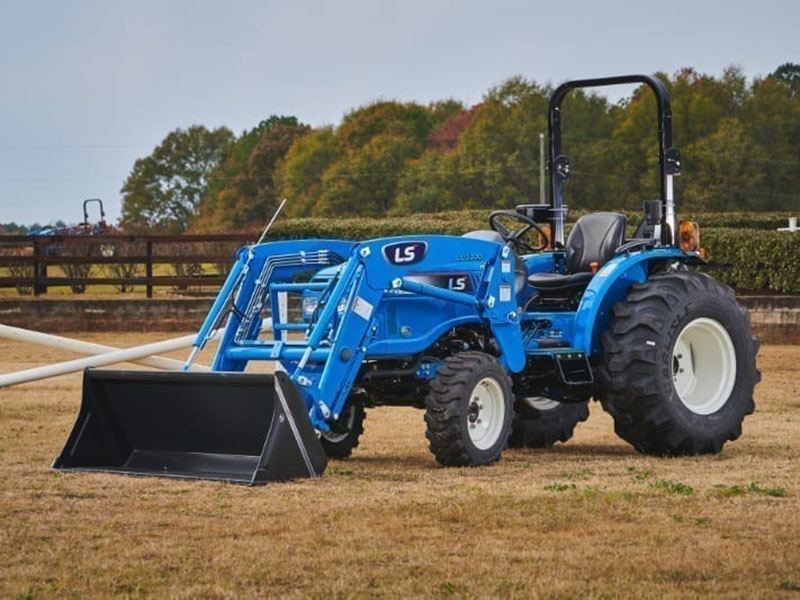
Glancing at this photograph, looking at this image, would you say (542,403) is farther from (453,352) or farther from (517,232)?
(453,352)

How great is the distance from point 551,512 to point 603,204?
57.1 meters

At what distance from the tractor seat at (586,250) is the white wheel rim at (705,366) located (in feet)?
2.74

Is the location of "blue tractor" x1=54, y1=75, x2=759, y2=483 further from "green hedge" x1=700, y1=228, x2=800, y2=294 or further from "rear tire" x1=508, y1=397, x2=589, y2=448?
"green hedge" x1=700, y1=228, x2=800, y2=294

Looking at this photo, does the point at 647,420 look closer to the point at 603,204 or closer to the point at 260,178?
the point at 603,204

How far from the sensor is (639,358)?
38.5 ft

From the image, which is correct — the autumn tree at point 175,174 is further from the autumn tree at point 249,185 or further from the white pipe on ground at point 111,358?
the white pipe on ground at point 111,358

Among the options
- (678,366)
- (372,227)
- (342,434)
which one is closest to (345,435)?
(342,434)

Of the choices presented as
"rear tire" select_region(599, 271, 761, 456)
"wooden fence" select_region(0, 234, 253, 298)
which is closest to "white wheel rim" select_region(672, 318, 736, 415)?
"rear tire" select_region(599, 271, 761, 456)

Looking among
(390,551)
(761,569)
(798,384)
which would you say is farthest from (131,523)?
(798,384)

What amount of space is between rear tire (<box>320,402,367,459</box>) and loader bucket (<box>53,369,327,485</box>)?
138 cm

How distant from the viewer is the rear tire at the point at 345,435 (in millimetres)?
12094

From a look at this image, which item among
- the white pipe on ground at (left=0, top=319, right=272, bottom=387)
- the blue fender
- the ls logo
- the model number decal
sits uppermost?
the ls logo

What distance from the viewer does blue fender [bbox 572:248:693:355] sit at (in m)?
11.9

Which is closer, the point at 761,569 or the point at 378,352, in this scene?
the point at 761,569
